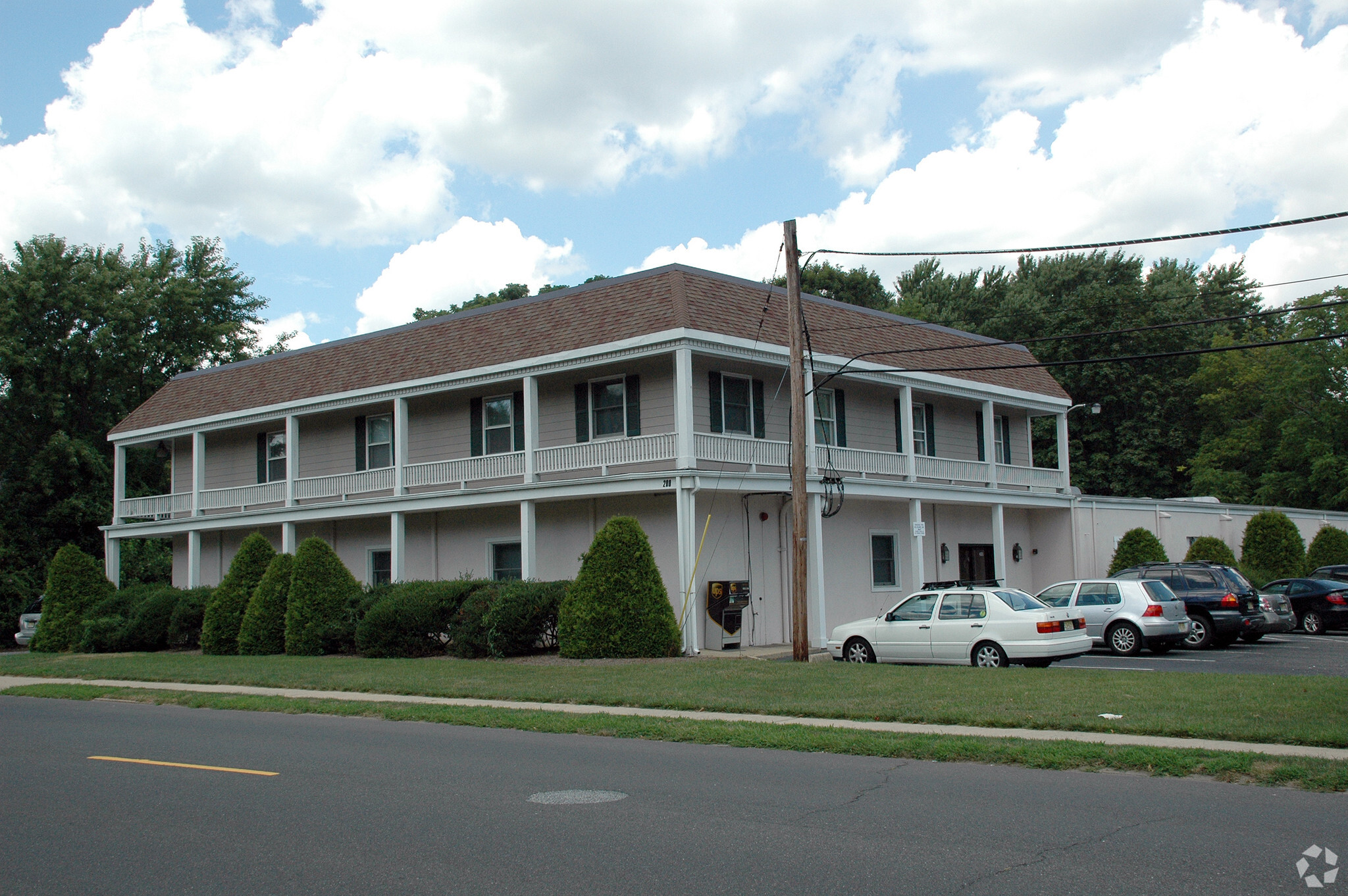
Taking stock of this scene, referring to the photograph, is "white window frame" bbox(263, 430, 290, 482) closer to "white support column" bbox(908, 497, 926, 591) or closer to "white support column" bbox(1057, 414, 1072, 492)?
"white support column" bbox(908, 497, 926, 591)

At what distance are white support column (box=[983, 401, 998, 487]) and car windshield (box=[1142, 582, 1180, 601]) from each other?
312 inches

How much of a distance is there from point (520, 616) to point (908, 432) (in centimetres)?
1040

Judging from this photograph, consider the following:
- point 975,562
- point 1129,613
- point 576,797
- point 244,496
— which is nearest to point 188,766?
point 576,797

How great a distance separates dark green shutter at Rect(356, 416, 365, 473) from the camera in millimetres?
30156

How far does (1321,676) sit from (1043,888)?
12.2 metres

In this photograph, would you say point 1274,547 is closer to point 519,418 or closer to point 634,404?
point 634,404

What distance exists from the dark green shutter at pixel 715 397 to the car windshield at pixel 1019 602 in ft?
26.7

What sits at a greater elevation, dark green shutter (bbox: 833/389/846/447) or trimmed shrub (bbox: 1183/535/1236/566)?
dark green shutter (bbox: 833/389/846/447)

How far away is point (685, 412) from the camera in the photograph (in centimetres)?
2253

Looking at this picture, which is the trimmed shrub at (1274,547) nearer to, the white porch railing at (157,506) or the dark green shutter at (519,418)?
the dark green shutter at (519,418)

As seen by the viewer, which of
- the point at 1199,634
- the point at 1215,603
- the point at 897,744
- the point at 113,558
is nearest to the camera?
the point at 897,744

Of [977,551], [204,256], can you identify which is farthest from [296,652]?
[204,256]

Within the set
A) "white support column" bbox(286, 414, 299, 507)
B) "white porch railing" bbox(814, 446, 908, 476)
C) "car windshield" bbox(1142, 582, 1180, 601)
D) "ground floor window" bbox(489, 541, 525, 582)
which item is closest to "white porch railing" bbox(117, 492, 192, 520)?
"white support column" bbox(286, 414, 299, 507)

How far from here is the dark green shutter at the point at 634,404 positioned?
983 inches
